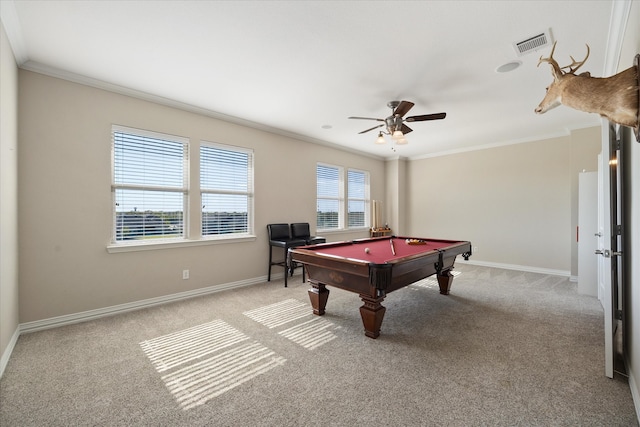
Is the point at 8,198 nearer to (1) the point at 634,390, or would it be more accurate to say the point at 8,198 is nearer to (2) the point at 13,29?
(2) the point at 13,29

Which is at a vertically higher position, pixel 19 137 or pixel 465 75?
pixel 465 75

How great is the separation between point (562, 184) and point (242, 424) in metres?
6.27

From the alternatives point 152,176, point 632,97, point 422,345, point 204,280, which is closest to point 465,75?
point 632,97

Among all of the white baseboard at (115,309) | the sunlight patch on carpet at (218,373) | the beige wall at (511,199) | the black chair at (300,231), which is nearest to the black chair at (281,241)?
the black chair at (300,231)

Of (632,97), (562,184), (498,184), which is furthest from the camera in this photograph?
(498,184)

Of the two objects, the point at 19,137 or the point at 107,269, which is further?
the point at 107,269

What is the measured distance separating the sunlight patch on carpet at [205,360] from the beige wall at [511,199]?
17.9 ft

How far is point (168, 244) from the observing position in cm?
369

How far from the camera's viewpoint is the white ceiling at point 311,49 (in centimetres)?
207

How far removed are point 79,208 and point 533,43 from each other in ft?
15.6

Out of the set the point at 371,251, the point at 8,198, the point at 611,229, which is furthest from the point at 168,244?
the point at 611,229

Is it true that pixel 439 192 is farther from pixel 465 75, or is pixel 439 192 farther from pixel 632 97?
pixel 632 97

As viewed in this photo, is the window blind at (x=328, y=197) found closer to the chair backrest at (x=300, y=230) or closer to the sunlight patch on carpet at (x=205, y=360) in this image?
the chair backrest at (x=300, y=230)

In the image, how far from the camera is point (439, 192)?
6805 millimetres
